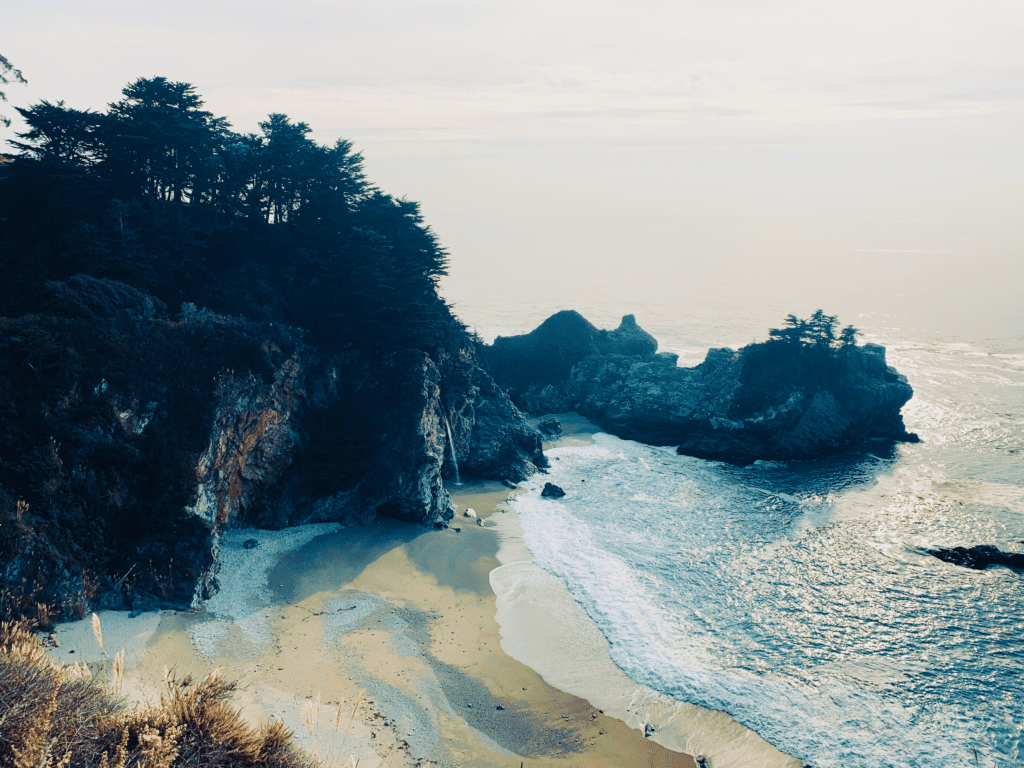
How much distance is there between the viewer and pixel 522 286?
112 meters

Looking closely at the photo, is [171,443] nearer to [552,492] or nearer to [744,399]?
[552,492]

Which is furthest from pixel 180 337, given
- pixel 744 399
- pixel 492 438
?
pixel 744 399

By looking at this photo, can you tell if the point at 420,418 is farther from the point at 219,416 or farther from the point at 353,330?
the point at 219,416

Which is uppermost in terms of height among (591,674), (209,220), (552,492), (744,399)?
(209,220)

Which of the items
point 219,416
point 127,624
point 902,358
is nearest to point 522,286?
point 902,358

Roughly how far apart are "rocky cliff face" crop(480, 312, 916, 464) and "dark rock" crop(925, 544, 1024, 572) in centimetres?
1536

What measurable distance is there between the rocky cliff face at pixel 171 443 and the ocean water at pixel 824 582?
978 centimetres

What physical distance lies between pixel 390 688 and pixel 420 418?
15.8 m

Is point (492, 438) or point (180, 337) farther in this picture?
point (492, 438)

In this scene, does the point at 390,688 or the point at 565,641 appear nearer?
the point at 390,688

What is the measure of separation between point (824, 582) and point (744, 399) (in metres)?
22.4

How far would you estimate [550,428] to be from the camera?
51312mm

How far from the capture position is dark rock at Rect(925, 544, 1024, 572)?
93.0ft

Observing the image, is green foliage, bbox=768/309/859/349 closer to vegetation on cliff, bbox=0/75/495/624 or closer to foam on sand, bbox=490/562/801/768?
vegetation on cliff, bbox=0/75/495/624
